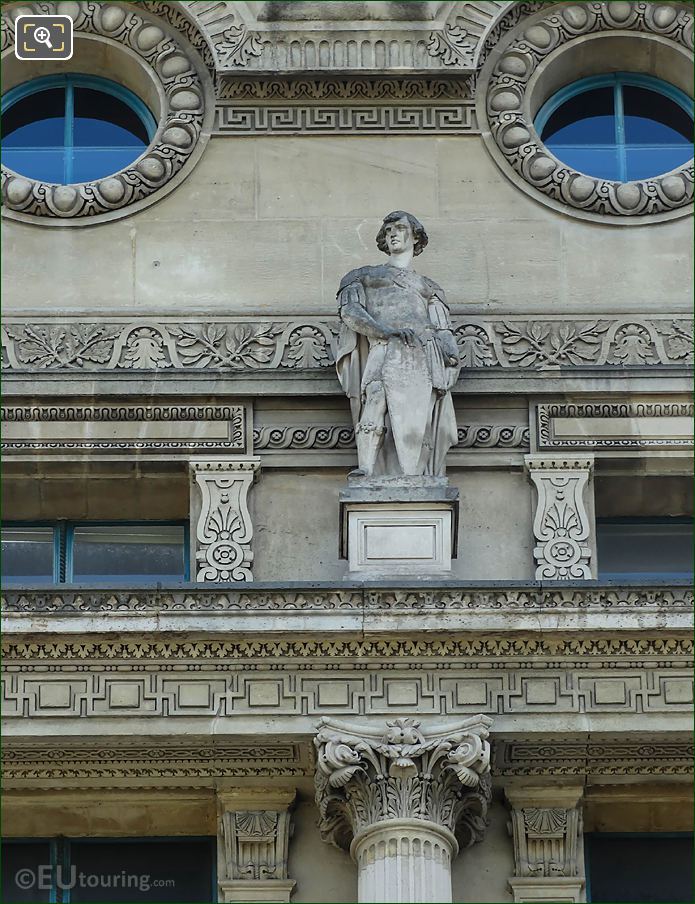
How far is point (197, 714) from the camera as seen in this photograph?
875 inches

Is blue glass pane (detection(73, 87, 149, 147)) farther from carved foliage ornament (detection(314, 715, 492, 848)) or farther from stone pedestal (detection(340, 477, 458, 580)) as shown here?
carved foliage ornament (detection(314, 715, 492, 848))

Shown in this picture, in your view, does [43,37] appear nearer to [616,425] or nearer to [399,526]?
[399,526]

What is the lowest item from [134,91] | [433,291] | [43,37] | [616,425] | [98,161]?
[616,425]

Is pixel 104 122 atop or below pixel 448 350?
atop

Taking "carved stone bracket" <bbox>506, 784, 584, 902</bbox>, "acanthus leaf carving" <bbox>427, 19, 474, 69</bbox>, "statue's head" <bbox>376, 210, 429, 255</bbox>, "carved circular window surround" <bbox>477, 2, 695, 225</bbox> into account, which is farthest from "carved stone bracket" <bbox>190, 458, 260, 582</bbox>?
"acanthus leaf carving" <bbox>427, 19, 474, 69</bbox>

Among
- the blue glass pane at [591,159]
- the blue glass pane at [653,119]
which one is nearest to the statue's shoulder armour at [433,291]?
the blue glass pane at [591,159]

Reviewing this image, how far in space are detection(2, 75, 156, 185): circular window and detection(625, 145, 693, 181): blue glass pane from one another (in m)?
3.77

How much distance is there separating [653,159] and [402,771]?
621cm

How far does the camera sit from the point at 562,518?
76.9 feet

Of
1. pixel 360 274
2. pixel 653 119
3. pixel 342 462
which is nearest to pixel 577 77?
pixel 653 119

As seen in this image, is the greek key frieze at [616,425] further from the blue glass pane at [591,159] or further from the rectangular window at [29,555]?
the rectangular window at [29,555]

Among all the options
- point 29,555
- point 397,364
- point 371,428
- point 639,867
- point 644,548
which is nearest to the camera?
point 639,867

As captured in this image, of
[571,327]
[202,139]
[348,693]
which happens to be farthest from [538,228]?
[348,693]

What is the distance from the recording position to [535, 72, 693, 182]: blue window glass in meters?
25.6
